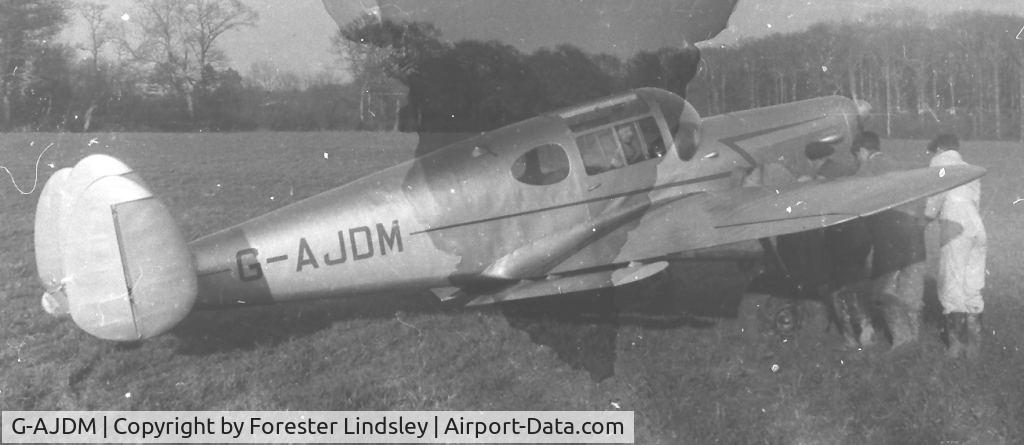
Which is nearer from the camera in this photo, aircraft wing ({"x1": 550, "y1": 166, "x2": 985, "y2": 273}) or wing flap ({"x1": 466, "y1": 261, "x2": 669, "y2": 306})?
aircraft wing ({"x1": 550, "y1": 166, "x2": 985, "y2": 273})

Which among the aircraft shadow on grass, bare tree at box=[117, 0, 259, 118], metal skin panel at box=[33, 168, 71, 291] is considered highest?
bare tree at box=[117, 0, 259, 118]

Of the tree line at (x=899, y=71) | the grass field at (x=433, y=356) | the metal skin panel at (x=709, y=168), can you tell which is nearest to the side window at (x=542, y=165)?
the metal skin panel at (x=709, y=168)

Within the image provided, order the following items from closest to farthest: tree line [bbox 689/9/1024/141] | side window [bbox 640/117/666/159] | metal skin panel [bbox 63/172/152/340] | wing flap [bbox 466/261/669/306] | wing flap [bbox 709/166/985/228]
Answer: metal skin panel [bbox 63/172/152/340] → wing flap [bbox 709/166/985/228] → wing flap [bbox 466/261/669/306] → side window [bbox 640/117/666/159] → tree line [bbox 689/9/1024/141]

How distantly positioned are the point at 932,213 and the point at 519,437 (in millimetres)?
3095

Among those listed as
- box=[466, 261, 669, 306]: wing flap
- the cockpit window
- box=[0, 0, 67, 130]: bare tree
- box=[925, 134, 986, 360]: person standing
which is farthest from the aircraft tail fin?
box=[925, 134, 986, 360]: person standing

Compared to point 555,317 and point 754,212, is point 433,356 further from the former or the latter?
point 754,212

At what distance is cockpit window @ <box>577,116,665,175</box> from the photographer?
14.0 feet

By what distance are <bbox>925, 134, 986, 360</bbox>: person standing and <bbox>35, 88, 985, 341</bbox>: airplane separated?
57 centimetres

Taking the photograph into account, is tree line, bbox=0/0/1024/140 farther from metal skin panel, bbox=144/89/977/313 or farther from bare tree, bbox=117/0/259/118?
metal skin panel, bbox=144/89/977/313

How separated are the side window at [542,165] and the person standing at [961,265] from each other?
237 centimetres

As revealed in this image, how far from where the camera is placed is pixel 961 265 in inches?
162

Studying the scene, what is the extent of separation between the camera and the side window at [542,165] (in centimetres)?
412

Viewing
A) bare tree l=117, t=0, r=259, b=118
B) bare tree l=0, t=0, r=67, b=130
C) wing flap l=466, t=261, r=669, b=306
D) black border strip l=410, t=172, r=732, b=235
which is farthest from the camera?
bare tree l=117, t=0, r=259, b=118

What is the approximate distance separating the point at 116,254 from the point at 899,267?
15.0ft
